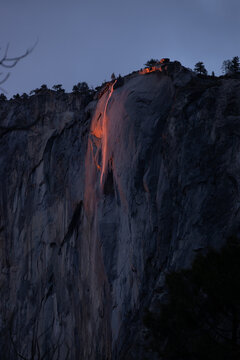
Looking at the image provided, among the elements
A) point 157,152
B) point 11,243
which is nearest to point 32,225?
point 11,243

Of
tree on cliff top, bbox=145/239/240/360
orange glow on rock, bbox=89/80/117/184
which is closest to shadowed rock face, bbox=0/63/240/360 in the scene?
orange glow on rock, bbox=89/80/117/184

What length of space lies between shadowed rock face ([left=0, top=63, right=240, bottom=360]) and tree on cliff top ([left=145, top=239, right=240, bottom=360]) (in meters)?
2.60

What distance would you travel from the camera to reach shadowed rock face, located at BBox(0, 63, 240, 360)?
21.9 m

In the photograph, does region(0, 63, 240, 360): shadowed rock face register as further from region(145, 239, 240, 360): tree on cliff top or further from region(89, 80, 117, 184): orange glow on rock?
region(145, 239, 240, 360): tree on cliff top

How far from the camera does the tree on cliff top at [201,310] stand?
570 inches

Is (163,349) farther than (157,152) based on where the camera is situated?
No

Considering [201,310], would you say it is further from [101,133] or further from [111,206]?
[101,133]

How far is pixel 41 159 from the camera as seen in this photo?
39.9 meters

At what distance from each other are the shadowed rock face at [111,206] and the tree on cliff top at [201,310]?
8.52 feet

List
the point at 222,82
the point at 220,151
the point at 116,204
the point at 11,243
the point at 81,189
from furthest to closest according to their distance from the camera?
the point at 11,243 → the point at 81,189 → the point at 116,204 → the point at 222,82 → the point at 220,151

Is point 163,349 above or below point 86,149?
below

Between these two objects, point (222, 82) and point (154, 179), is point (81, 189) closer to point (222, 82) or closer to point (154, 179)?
point (154, 179)

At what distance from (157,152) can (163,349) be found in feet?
37.2

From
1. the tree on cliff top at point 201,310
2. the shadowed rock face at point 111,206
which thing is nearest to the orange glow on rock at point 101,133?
the shadowed rock face at point 111,206
